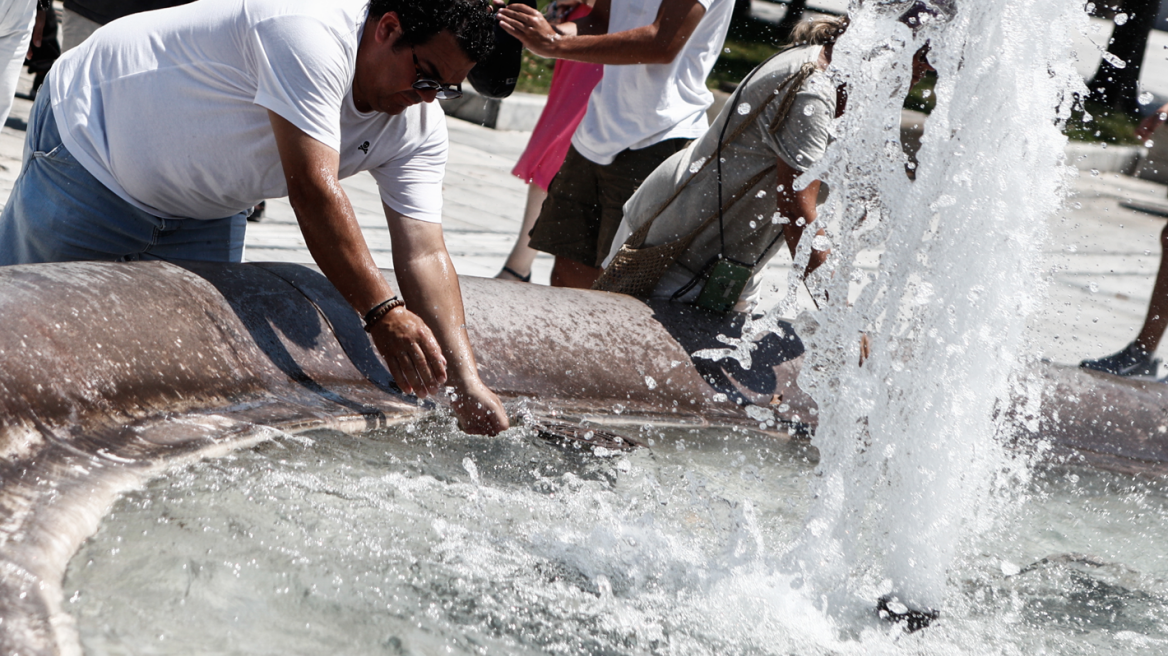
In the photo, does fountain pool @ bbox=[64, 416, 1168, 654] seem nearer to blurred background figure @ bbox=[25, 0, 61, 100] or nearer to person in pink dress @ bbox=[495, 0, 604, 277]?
person in pink dress @ bbox=[495, 0, 604, 277]

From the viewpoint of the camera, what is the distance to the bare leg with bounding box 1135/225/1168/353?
4.57m

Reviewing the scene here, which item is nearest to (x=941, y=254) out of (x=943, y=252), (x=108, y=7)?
(x=943, y=252)

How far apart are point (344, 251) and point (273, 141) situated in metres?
0.28

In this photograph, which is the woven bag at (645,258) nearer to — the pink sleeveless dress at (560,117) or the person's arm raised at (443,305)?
the person's arm raised at (443,305)

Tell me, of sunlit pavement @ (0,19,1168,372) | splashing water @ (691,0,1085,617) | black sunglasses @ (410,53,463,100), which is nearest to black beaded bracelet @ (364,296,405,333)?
black sunglasses @ (410,53,463,100)

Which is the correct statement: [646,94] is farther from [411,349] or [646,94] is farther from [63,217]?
[63,217]

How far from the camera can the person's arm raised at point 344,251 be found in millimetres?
2135

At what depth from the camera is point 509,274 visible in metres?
4.59

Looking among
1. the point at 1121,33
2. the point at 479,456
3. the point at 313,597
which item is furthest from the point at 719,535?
the point at 1121,33

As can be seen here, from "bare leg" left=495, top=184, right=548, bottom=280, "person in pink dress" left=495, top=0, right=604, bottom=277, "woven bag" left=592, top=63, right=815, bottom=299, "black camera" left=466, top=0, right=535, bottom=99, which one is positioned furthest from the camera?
"bare leg" left=495, top=184, right=548, bottom=280

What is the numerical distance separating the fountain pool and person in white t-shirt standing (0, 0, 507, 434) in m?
0.29

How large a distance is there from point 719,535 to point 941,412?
56 centimetres

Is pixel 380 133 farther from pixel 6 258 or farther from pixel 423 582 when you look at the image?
pixel 423 582

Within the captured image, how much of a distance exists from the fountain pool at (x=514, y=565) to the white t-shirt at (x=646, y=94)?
1.27 meters
